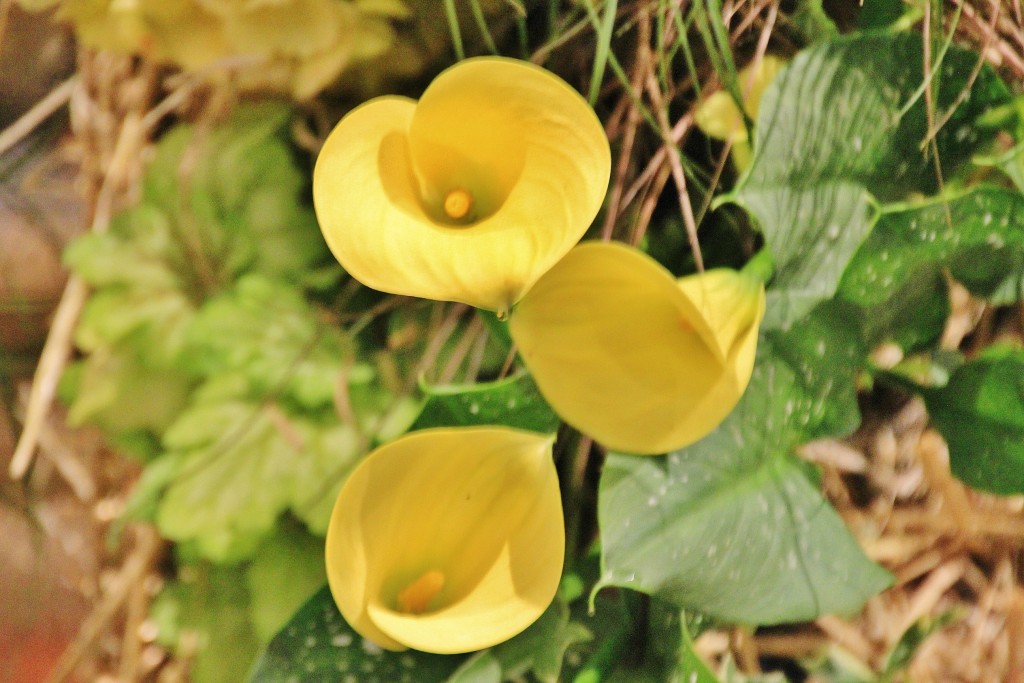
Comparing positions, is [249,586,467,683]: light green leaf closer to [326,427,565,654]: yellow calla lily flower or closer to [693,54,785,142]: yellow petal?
[326,427,565,654]: yellow calla lily flower

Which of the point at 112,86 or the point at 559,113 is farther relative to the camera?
the point at 112,86

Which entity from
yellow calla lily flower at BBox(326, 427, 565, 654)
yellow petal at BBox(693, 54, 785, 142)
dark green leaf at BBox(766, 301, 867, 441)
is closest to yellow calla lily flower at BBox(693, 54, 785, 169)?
yellow petal at BBox(693, 54, 785, 142)

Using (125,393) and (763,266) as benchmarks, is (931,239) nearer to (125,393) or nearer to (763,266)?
(763,266)

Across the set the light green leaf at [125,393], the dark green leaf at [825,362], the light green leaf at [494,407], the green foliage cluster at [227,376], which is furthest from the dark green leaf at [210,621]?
the dark green leaf at [825,362]

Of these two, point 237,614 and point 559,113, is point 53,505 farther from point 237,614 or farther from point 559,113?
point 559,113

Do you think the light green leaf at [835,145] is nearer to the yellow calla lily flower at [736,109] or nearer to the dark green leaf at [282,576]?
the yellow calla lily flower at [736,109]

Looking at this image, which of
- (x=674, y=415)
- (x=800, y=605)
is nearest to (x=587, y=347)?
(x=674, y=415)
